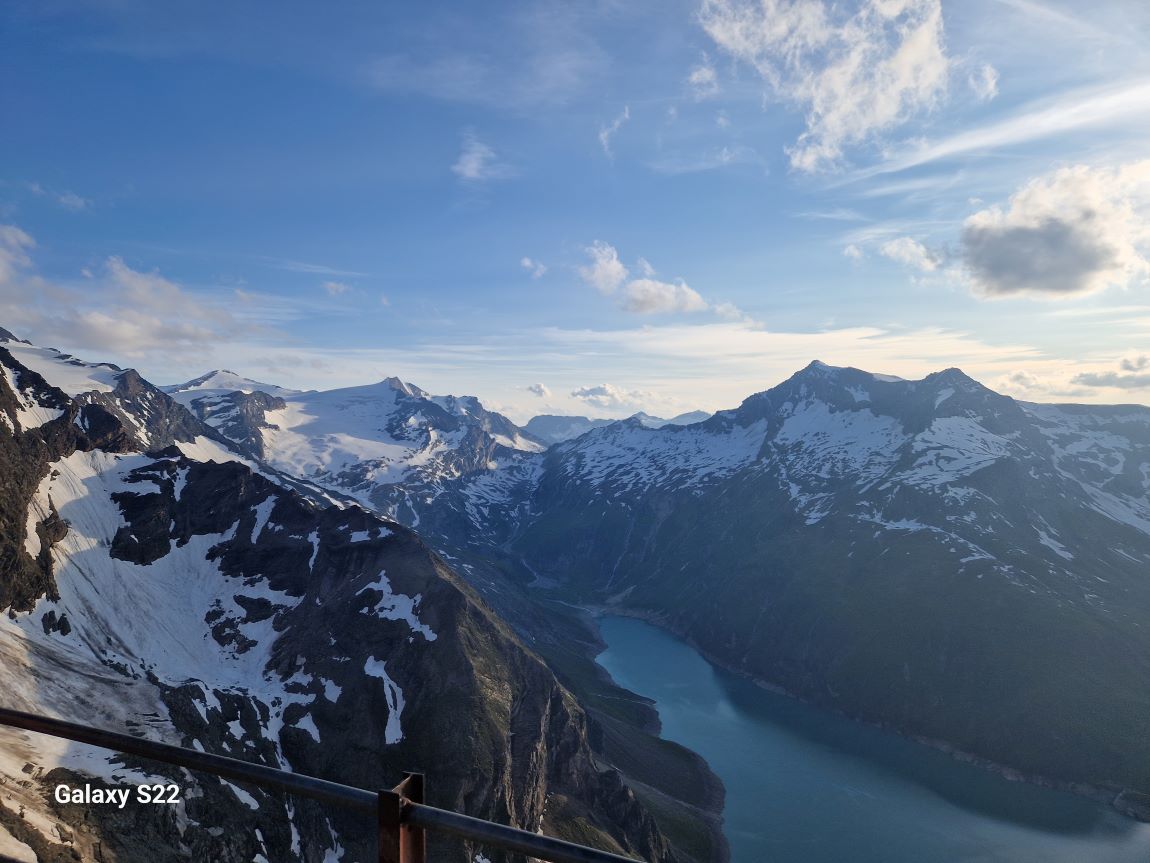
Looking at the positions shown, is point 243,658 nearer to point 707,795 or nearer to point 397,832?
point 707,795

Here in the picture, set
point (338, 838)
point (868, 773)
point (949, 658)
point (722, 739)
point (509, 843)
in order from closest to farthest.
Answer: point (509, 843), point (338, 838), point (868, 773), point (722, 739), point (949, 658)

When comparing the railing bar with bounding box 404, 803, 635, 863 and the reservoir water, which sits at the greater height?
the railing bar with bounding box 404, 803, 635, 863

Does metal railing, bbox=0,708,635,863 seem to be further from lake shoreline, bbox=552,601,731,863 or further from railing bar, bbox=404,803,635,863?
lake shoreline, bbox=552,601,731,863

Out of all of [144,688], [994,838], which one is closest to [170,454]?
[144,688]

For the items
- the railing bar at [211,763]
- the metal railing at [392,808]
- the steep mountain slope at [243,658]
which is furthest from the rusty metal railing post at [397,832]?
the steep mountain slope at [243,658]

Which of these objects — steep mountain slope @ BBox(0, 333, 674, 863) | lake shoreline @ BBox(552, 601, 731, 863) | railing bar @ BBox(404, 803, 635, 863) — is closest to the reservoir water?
lake shoreline @ BBox(552, 601, 731, 863)

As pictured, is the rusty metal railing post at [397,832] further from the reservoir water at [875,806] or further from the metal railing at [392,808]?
the reservoir water at [875,806]

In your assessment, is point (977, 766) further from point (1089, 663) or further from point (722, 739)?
point (722, 739)
